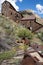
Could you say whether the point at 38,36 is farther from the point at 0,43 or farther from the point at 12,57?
the point at 12,57

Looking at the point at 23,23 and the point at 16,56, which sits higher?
the point at 16,56

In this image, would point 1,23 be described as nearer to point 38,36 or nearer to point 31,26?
point 38,36

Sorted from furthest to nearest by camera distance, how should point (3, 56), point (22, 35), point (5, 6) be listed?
point (5, 6) < point (22, 35) < point (3, 56)

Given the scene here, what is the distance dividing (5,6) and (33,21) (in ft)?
15.3

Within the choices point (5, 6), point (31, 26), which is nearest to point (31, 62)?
point (31, 26)

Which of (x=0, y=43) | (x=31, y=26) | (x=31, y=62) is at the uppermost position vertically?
(x=31, y=62)

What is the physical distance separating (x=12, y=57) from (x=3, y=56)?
1.39ft

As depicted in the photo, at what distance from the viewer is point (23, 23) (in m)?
27.7

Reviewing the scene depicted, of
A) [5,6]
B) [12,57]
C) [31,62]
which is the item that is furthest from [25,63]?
[5,6]

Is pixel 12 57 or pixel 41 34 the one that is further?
pixel 41 34

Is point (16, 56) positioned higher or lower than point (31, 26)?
higher

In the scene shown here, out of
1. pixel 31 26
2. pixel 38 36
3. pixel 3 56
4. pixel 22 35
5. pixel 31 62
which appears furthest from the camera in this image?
pixel 31 26

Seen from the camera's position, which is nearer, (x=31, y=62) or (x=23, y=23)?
(x=31, y=62)

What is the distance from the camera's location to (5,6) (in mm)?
29781
